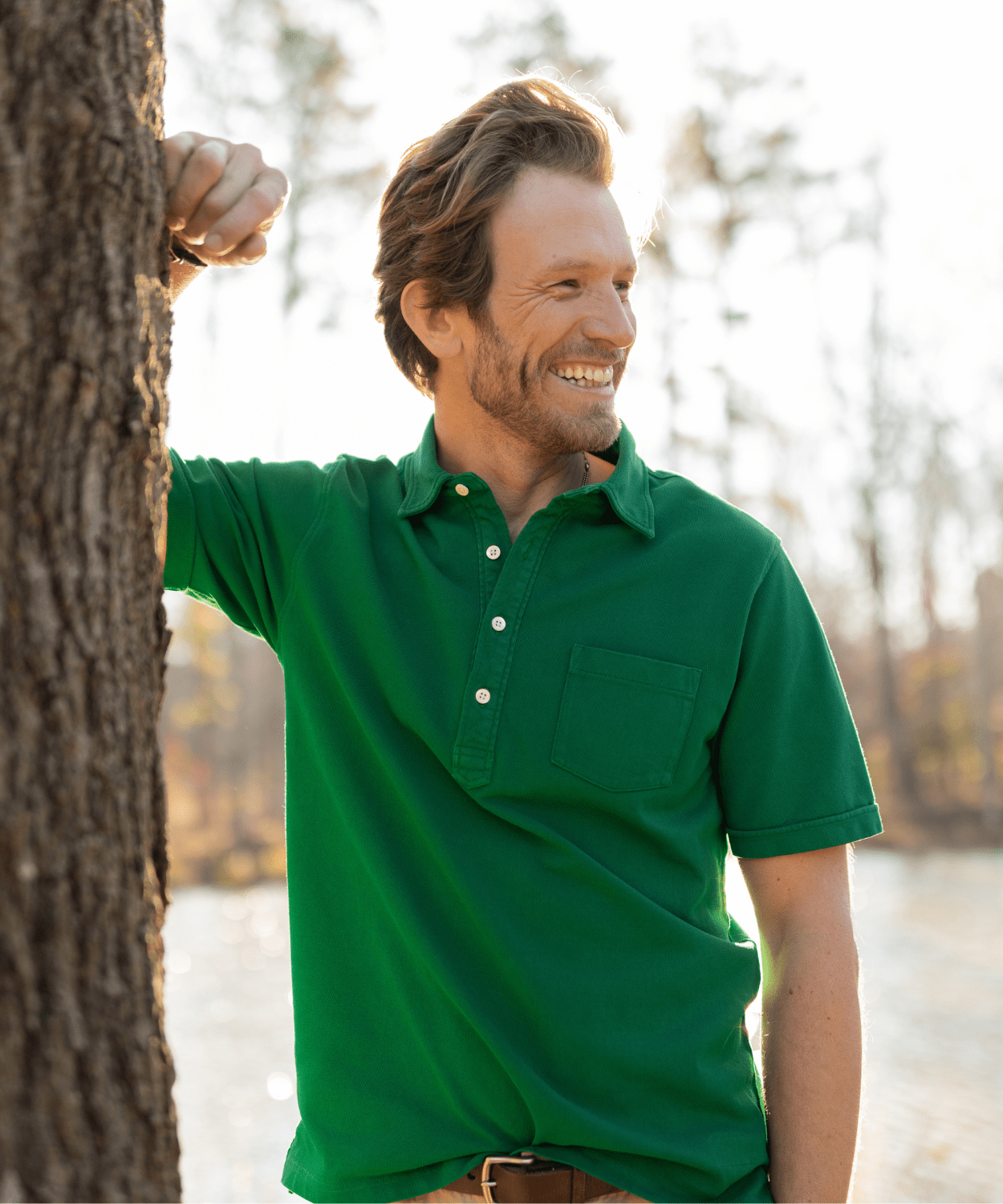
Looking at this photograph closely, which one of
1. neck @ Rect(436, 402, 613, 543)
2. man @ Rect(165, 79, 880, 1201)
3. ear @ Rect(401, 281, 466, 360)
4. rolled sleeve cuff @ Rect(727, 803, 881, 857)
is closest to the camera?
man @ Rect(165, 79, 880, 1201)

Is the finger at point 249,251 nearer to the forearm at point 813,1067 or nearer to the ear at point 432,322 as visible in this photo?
the ear at point 432,322

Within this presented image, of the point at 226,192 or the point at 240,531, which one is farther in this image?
the point at 240,531

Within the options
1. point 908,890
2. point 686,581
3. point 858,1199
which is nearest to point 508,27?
point 908,890

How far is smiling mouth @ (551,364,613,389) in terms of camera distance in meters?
1.88

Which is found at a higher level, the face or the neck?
the face

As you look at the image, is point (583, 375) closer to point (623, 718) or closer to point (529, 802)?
point (623, 718)

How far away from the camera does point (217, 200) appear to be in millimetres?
1483

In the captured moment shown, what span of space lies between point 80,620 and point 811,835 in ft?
3.52

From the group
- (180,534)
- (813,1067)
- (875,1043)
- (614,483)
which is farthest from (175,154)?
(875,1043)

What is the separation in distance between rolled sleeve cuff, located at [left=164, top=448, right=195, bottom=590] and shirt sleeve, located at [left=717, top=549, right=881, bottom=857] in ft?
2.78

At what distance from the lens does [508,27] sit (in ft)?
51.4

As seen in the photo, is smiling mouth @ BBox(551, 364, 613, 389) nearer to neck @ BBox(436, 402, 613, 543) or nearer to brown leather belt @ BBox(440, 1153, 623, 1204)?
neck @ BBox(436, 402, 613, 543)

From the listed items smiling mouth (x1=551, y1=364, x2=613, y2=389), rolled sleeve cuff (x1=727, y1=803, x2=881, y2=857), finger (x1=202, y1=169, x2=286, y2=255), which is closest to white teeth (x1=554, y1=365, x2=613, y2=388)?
smiling mouth (x1=551, y1=364, x2=613, y2=389)

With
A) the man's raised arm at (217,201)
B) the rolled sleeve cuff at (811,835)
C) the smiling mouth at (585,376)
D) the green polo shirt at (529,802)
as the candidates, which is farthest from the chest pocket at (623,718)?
the man's raised arm at (217,201)
